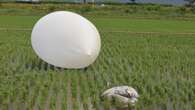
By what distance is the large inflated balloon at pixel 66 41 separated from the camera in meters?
11.2

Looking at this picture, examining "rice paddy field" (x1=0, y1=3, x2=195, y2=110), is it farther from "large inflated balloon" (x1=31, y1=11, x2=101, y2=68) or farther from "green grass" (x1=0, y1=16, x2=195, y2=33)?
"green grass" (x1=0, y1=16, x2=195, y2=33)

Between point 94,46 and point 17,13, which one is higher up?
point 94,46

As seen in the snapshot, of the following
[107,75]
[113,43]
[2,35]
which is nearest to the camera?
[107,75]

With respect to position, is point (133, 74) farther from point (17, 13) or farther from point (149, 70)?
point (17, 13)

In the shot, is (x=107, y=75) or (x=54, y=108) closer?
(x=54, y=108)

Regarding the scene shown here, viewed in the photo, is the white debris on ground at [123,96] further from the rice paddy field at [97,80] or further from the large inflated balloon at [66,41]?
the large inflated balloon at [66,41]

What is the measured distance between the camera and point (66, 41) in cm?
1130

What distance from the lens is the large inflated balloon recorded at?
11215 mm

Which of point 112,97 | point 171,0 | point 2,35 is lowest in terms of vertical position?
point 171,0

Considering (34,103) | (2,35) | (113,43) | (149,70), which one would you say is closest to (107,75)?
(149,70)

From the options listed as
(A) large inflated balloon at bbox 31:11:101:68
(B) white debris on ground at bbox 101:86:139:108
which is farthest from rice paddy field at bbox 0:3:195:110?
(A) large inflated balloon at bbox 31:11:101:68

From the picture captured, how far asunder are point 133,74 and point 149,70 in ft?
3.44

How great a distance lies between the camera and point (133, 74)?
1127 cm

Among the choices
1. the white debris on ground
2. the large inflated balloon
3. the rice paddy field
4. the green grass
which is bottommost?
the green grass
